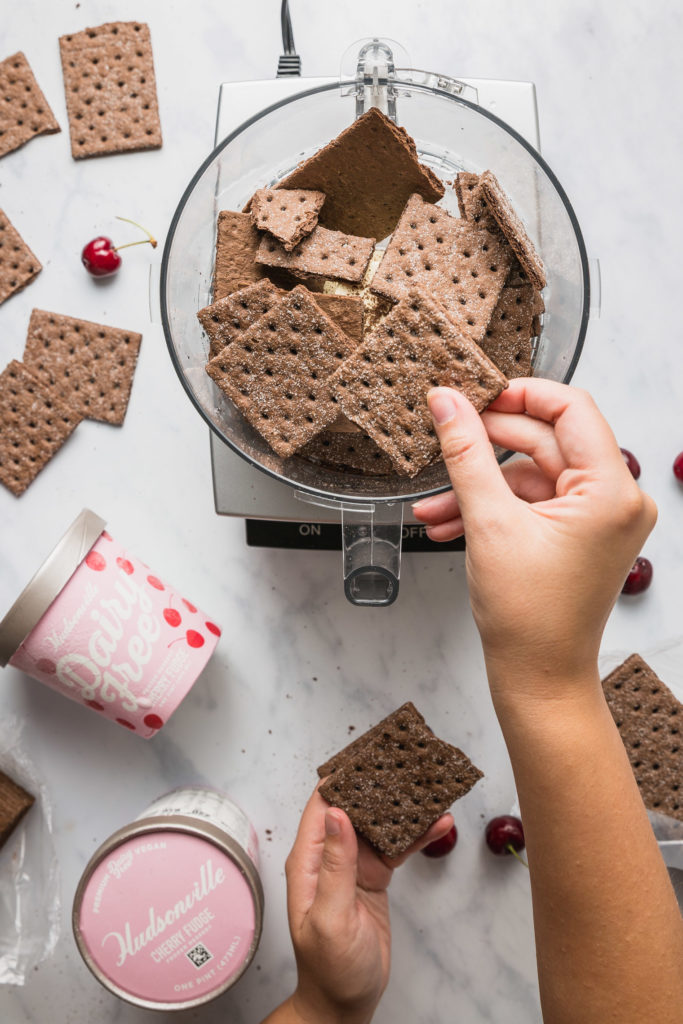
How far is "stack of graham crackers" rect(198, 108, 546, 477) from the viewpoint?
0.74 meters

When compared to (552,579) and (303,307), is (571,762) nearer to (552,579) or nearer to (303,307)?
(552,579)

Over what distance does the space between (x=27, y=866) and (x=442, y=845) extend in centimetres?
55

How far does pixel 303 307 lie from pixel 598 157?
22.2 inches

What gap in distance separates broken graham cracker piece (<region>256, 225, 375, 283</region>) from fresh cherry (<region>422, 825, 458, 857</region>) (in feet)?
2.28

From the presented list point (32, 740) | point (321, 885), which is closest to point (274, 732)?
point (321, 885)

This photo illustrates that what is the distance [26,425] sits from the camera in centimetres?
107

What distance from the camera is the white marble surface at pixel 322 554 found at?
3.48 ft

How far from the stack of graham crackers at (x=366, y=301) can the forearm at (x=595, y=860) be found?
26cm

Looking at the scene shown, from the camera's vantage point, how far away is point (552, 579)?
646 millimetres

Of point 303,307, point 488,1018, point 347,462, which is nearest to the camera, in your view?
point 303,307

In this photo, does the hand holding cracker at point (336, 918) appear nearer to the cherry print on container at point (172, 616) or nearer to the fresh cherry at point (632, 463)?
the cherry print on container at point (172, 616)

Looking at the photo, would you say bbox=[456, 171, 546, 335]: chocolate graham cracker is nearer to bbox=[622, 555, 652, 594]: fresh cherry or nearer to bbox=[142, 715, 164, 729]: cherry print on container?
bbox=[622, 555, 652, 594]: fresh cherry

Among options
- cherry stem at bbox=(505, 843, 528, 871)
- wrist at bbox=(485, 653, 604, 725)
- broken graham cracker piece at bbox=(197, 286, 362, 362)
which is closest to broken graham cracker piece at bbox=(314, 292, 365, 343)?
broken graham cracker piece at bbox=(197, 286, 362, 362)

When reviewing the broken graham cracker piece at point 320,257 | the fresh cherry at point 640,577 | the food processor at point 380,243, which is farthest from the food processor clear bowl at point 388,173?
the fresh cherry at point 640,577
